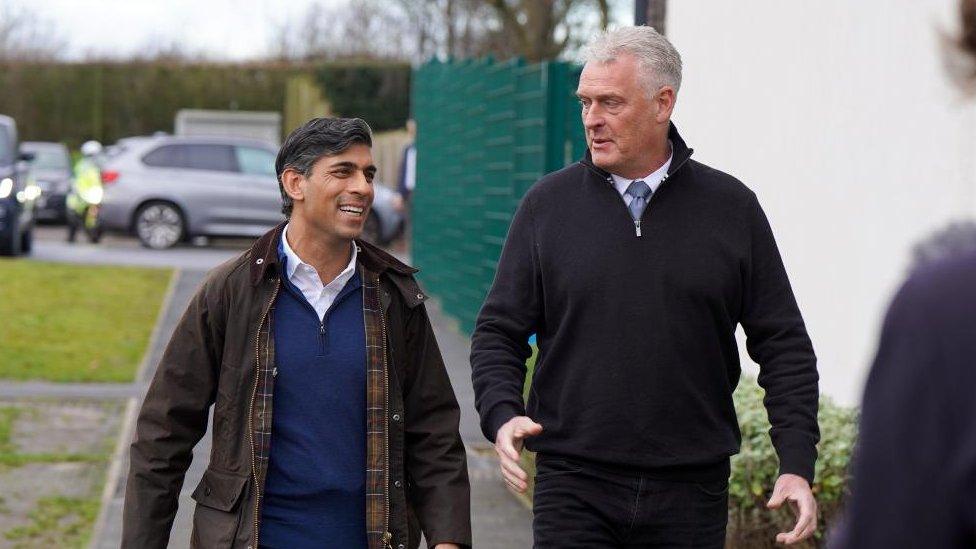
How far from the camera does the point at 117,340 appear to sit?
13.1m

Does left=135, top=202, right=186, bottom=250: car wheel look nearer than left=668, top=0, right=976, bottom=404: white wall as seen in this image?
No

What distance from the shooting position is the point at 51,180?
30312 millimetres

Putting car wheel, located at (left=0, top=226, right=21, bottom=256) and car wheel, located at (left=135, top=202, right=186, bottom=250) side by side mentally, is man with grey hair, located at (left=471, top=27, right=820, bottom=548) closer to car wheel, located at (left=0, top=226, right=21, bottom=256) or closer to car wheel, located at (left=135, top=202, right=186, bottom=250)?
car wheel, located at (left=0, top=226, right=21, bottom=256)

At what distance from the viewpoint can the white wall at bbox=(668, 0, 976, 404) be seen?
6.27 m

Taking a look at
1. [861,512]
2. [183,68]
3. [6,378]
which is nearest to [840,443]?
[861,512]

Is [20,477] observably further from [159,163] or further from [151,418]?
[159,163]

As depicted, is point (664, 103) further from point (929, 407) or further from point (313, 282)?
point (929, 407)

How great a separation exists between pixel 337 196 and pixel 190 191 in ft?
64.3

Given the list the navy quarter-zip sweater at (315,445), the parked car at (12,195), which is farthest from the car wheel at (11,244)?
the navy quarter-zip sweater at (315,445)

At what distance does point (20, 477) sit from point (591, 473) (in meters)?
5.28

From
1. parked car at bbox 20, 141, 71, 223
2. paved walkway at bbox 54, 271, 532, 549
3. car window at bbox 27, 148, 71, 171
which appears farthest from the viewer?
car window at bbox 27, 148, 71, 171

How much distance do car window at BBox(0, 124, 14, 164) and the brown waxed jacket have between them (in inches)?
663

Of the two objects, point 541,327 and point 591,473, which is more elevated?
point 541,327

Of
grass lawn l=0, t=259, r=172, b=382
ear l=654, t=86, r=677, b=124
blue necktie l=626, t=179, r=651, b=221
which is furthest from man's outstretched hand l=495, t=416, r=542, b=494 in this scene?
grass lawn l=0, t=259, r=172, b=382
